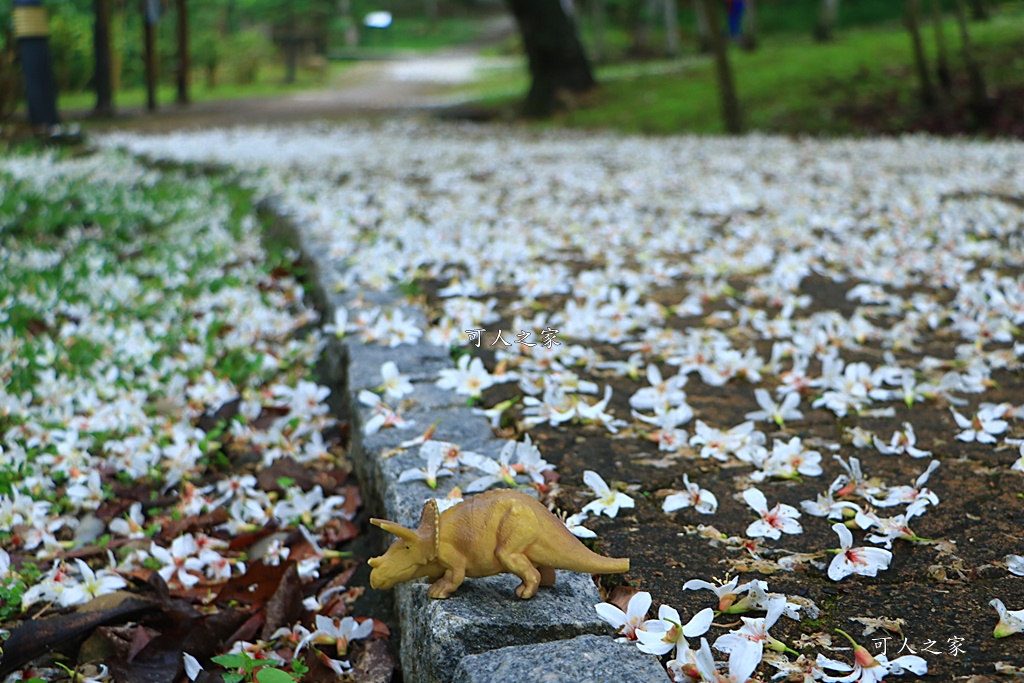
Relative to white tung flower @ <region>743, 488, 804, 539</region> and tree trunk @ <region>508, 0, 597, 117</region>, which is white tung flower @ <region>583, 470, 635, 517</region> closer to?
white tung flower @ <region>743, 488, 804, 539</region>

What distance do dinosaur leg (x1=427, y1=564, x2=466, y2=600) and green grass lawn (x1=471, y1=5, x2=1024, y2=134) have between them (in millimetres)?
9485

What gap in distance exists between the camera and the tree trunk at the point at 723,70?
29.9 feet

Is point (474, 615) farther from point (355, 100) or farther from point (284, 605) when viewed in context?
point (355, 100)

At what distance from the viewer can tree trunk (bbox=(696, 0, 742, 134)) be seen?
9.11m

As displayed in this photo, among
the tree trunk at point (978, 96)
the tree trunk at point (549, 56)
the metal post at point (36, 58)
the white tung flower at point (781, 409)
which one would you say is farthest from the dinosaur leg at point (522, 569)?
the tree trunk at point (549, 56)

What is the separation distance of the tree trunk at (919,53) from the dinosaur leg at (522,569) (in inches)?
347

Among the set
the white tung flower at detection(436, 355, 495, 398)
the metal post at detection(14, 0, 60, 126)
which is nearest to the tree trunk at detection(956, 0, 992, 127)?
the white tung flower at detection(436, 355, 495, 398)

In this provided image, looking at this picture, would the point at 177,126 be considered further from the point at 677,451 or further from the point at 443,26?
the point at 443,26

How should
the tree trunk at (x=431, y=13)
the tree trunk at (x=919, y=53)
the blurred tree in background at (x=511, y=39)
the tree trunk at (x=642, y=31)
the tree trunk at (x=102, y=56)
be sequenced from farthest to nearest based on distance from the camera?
the tree trunk at (x=431, y=13) < the tree trunk at (x=642, y=31) < the tree trunk at (x=102, y=56) < the blurred tree in background at (x=511, y=39) < the tree trunk at (x=919, y=53)

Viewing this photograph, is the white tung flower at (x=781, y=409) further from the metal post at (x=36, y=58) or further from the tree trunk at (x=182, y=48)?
the tree trunk at (x=182, y=48)

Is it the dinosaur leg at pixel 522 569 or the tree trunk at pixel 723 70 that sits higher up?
the tree trunk at pixel 723 70

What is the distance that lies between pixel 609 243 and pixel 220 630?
11.2 ft

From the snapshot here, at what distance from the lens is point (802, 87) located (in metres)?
11.2

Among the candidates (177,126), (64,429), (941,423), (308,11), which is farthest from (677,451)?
(308,11)
